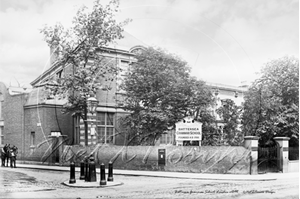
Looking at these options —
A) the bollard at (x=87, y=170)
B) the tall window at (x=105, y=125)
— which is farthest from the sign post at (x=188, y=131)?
the bollard at (x=87, y=170)

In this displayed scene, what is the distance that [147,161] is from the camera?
19.4 meters

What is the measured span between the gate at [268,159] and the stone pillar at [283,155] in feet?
0.82

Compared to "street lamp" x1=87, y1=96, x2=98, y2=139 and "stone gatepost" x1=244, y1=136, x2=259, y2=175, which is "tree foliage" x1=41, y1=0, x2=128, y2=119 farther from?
"stone gatepost" x1=244, y1=136, x2=259, y2=175

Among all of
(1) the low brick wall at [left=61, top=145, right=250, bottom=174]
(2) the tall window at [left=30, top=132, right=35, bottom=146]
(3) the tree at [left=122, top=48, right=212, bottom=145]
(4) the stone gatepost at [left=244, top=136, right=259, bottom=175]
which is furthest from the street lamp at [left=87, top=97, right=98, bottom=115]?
(4) the stone gatepost at [left=244, top=136, right=259, bottom=175]

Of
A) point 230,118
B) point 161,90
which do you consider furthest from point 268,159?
point 161,90

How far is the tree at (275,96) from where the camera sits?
10.4 meters

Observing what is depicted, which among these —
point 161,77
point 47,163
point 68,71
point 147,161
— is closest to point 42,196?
point 47,163

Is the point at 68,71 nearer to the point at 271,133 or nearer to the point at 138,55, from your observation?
the point at 138,55

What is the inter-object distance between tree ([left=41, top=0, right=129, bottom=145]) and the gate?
12.5m

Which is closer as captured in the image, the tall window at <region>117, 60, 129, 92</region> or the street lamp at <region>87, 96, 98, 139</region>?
the tall window at <region>117, 60, 129, 92</region>

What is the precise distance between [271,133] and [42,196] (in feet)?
38.2

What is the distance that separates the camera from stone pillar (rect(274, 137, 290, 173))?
17.7m

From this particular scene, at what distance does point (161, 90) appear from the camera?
838 centimetres

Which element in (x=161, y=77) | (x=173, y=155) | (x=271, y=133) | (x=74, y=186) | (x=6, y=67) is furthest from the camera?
(x=173, y=155)
